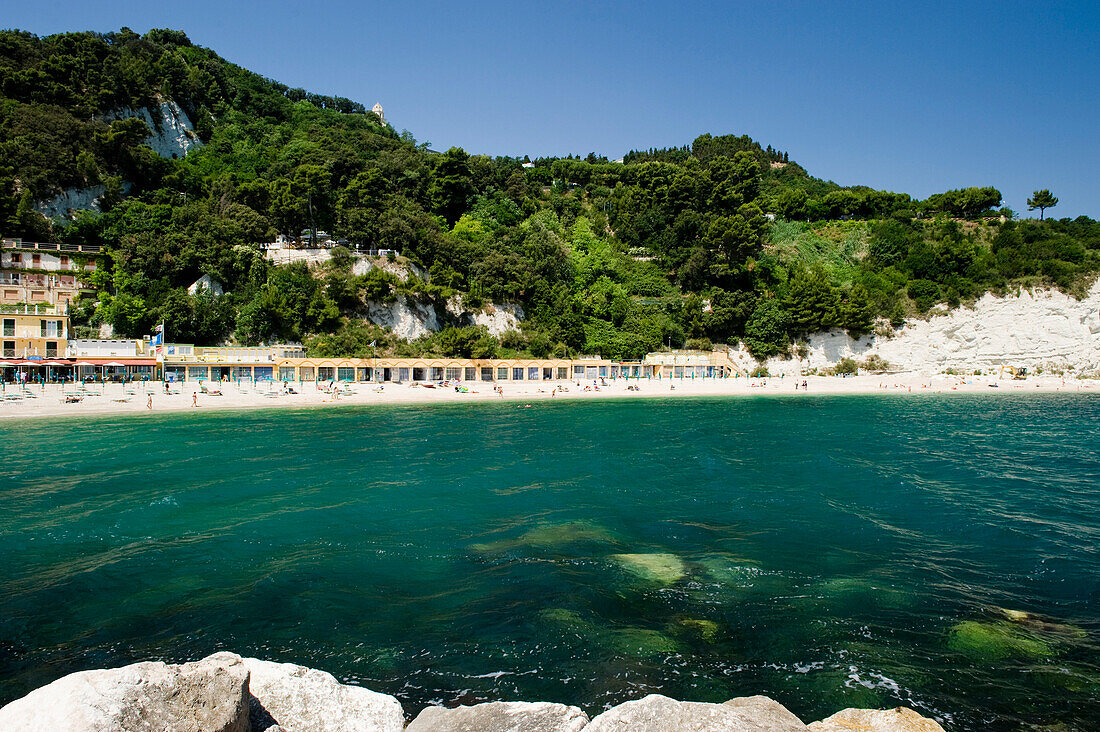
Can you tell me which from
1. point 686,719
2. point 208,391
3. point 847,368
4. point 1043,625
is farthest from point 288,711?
point 847,368

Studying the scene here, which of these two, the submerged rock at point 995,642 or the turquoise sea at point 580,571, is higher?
the turquoise sea at point 580,571

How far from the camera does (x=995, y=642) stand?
27.0 ft

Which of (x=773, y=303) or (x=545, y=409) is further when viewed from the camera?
(x=773, y=303)

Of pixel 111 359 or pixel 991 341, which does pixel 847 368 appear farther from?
pixel 111 359

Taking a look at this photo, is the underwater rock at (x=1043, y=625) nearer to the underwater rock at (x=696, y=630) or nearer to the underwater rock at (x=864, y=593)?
the underwater rock at (x=864, y=593)

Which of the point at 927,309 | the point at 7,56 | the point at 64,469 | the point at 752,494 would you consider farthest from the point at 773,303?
the point at 7,56

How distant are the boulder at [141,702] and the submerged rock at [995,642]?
8.79 metres

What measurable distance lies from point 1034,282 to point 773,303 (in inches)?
1072

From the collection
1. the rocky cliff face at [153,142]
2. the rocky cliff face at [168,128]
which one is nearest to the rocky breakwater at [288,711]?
the rocky cliff face at [153,142]

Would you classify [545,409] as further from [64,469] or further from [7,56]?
[7,56]

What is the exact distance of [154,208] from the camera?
5275 cm

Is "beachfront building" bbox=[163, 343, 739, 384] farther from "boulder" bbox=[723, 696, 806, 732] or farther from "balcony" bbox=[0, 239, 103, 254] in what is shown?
"boulder" bbox=[723, 696, 806, 732]

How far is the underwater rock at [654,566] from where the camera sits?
10383mm

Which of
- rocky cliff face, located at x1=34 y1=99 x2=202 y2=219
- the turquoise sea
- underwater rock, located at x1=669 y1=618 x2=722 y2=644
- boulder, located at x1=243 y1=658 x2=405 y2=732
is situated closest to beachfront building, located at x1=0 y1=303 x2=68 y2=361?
rocky cliff face, located at x1=34 y1=99 x2=202 y2=219
